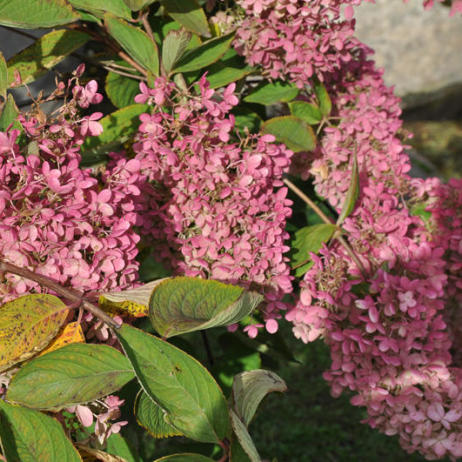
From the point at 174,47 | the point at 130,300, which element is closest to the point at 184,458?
the point at 130,300

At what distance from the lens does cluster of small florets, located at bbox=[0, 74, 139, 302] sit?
0.62 metres

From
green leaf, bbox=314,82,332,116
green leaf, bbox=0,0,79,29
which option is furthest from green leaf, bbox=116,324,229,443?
green leaf, bbox=314,82,332,116

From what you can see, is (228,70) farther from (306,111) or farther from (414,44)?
(414,44)

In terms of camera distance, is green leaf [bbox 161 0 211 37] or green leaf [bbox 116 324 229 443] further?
green leaf [bbox 161 0 211 37]

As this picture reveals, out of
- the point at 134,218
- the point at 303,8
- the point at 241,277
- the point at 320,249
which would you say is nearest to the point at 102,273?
the point at 134,218

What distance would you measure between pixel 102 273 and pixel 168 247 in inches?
8.2

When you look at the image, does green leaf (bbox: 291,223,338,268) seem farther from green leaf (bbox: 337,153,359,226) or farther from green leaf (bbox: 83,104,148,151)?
green leaf (bbox: 83,104,148,151)

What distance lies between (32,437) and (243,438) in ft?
0.68

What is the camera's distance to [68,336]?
61cm

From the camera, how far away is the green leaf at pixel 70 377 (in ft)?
1.83

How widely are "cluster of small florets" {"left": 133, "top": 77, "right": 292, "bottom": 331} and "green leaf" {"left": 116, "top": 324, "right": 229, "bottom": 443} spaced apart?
205mm

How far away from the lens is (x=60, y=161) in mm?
651

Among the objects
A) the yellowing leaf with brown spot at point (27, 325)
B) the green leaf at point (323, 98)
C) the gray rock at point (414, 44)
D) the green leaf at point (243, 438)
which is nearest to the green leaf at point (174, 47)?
the green leaf at point (323, 98)

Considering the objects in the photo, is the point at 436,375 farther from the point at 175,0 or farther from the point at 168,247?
the point at 175,0
